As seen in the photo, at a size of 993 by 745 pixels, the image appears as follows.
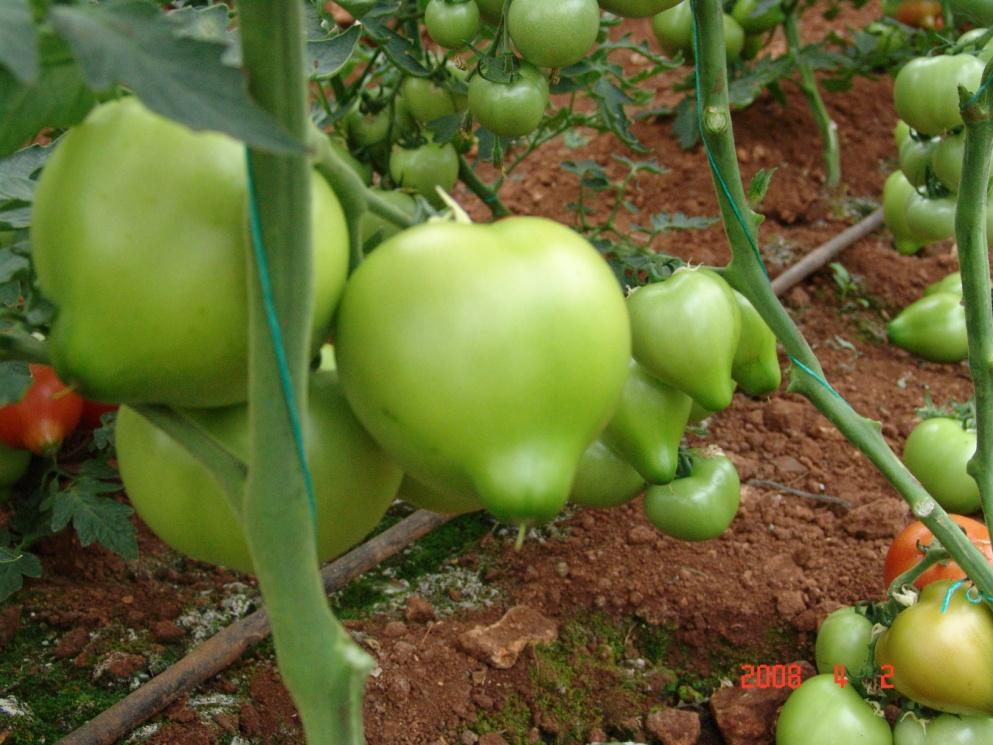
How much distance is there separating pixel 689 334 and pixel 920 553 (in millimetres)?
681

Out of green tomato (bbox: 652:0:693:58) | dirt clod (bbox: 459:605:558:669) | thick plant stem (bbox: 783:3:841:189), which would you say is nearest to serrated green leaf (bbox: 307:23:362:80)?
dirt clod (bbox: 459:605:558:669)

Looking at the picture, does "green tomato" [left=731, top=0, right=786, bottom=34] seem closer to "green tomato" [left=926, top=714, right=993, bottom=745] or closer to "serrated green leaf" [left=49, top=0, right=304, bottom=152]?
"green tomato" [left=926, top=714, right=993, bottom=745]

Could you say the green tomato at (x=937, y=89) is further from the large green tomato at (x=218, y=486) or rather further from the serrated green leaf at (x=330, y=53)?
the large green tomato at (x=218, y=486)

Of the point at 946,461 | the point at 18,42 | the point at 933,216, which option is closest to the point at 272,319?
the point at 18,42

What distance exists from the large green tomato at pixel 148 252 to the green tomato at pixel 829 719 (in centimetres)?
105

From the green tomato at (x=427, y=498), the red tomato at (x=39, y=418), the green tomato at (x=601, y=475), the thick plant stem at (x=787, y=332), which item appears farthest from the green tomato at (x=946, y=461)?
the red tomato at (x=39, y=418)

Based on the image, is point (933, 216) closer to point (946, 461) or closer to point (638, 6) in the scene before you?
point (946, 461)

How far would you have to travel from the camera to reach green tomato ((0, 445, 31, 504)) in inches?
60.8

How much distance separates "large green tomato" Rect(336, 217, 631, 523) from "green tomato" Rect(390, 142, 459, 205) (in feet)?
3.51

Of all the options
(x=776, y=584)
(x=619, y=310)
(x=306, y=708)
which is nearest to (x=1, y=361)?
(x=306, y=708)

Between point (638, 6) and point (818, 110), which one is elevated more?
point (638, 6)

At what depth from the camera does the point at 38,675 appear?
1393 millimetres

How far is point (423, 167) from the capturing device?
5.37ft

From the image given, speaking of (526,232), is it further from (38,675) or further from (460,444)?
(38,675)
